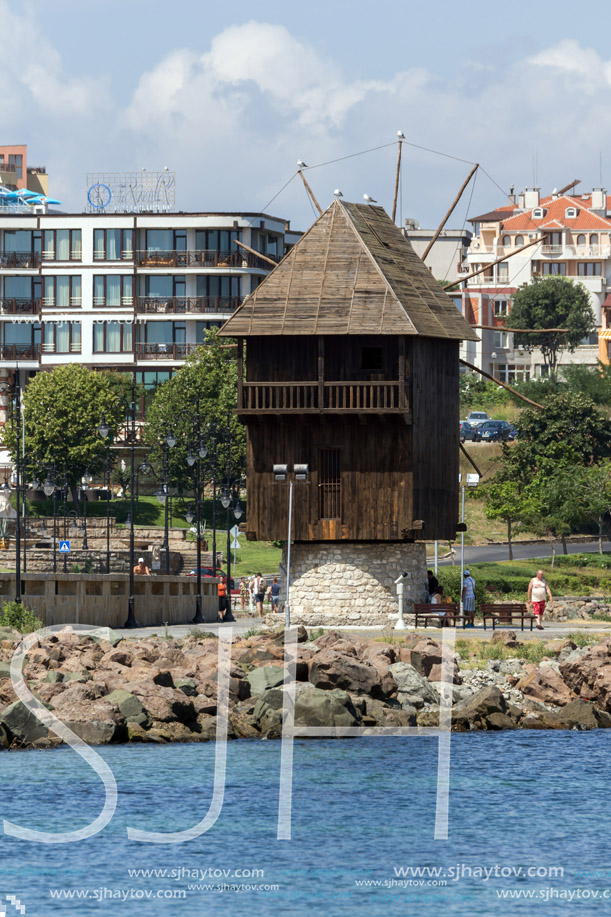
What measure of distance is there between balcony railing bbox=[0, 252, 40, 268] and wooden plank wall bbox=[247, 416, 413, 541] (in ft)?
212

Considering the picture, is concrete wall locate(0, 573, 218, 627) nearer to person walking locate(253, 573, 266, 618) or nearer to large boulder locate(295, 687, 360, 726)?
person walking locate(253, 573, 266, 618)

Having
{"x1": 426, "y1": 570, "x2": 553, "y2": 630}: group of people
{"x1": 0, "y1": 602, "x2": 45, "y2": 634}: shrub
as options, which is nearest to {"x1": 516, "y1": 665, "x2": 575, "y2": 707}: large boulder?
{"x1": 426, "y1": 570, "x2": 553, "y2": 630}: group of people

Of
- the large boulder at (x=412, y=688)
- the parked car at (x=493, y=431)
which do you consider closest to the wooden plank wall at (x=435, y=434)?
the large boulder at (x=412, y=688)

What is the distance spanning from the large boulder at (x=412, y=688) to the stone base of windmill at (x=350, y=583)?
384 inches

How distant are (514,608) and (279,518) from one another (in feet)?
23.8

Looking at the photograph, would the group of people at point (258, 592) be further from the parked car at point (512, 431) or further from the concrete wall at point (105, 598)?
the parked car at point (512, 431)

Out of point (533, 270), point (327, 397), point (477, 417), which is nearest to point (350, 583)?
point (327, 397)

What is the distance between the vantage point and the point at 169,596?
56500 mm

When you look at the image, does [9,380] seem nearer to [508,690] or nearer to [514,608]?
[514,608]

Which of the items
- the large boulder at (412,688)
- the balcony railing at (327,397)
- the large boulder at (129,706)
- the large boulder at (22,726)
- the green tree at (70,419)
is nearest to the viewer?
the large boulder at (22,726)

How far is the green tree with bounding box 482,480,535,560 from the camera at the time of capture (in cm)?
8556

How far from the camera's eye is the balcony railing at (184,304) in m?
109

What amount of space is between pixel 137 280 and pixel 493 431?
24922mm

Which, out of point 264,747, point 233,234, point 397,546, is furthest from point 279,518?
point 233,234
